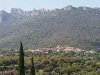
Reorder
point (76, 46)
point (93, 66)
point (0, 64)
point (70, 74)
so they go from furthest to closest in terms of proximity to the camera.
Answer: point (76, 46) < point (93, 66) < point (0, 64) < point (70, 74)

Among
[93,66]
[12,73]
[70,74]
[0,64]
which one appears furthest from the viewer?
[93,66]

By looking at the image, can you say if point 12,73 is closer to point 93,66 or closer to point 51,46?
point 93,66

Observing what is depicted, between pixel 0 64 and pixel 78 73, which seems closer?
pixel 78 73

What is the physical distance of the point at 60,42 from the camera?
19375cm

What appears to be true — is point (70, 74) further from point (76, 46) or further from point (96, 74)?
point (76, 46)

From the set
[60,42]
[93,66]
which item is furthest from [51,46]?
[93,66]

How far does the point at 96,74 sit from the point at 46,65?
23.3 metres

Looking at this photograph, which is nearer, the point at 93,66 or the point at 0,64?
the point at 0,64

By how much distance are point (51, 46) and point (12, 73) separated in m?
107

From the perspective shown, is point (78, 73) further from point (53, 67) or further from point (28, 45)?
point (28, 45)

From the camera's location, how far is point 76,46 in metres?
189

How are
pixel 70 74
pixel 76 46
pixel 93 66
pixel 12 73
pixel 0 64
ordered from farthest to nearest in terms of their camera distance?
1. pixel 76 46
2. pixel 93 66
3. pixel 0 64
4. pixel 70 74
5. pixel 12 73

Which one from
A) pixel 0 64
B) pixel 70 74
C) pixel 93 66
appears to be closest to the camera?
pixel 70 74

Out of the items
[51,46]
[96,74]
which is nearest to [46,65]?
[96,74]
